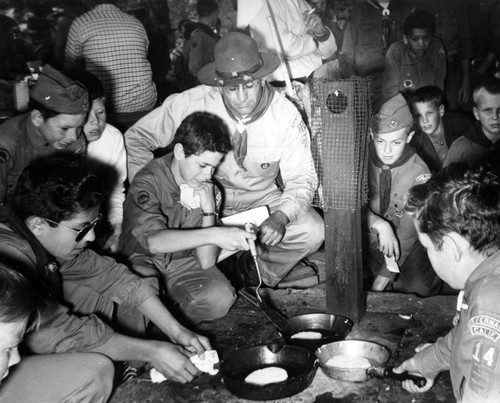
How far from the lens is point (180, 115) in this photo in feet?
14.6

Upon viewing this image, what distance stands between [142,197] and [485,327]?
7.68ft

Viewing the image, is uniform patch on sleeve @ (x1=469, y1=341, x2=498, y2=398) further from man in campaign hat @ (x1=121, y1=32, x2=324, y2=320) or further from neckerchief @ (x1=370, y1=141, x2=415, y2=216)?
neckerchief @ (x1=370, y1=141, x2=415, y2=216)

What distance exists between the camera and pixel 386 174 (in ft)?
14.0

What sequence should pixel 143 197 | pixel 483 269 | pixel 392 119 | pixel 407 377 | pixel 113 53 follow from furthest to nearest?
1. pixel 113 53
2. pixel 392 119
3. pixel 143 197
4. pixel 407 377
5. pixel 483 269

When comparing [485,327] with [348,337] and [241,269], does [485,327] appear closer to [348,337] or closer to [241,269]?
[348,337]

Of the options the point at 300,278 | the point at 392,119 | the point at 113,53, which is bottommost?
the point at 300,278

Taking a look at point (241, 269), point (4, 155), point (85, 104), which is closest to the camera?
point (4, 155)

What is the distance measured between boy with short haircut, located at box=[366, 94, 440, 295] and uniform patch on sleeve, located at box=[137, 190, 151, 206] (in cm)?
180

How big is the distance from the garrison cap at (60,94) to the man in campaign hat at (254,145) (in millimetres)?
763

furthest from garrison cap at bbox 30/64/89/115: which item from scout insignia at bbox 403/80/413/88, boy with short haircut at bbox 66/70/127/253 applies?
scout insignia at bbox 403/80/413/88

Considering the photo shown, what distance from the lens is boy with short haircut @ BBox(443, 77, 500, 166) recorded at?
4574 millimetres

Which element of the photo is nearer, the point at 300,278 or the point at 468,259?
the point at 468,259

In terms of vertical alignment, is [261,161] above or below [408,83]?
below

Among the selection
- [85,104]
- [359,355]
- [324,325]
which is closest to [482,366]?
[359,355]
